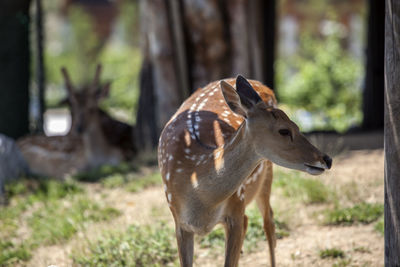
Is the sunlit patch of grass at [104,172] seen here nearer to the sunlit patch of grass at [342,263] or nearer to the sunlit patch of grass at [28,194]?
the sunlit patch of grass at [28,194]

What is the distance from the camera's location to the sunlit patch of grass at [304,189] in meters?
5.72

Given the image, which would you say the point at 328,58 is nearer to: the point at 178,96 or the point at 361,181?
the point at 178,96

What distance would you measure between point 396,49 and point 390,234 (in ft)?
3.60

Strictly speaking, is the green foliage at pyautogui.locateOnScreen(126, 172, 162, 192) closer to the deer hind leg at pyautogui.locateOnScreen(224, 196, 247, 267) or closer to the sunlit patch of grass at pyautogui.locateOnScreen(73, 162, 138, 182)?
the sunlit patch of grass at pyautogui.locateOnScreen(73, 162, 138, 182)

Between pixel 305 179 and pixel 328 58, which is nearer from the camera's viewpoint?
pixel 305 179

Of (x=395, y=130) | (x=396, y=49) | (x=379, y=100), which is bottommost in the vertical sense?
(x=379, y=100)

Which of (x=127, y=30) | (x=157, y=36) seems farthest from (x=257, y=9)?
(x=127, y=30)

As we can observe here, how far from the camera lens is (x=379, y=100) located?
1077cm

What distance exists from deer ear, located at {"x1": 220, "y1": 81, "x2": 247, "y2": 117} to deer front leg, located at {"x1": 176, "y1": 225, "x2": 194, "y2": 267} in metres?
0.92

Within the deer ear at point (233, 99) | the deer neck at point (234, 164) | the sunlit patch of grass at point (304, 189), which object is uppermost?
the deer ear at point (233, 99)

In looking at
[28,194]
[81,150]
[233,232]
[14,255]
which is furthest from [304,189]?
[81,150]

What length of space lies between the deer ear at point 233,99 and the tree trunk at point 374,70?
781 centimetres

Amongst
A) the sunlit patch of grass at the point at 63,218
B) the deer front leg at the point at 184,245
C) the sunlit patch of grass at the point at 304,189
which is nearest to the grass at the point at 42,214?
the sunlit patch of grass at the point at 63,218

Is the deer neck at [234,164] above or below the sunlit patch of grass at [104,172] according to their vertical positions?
above
